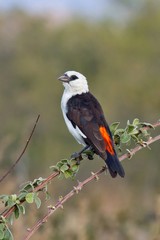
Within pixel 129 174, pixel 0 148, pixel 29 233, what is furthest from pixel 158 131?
pixel 29 233

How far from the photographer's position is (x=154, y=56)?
3647 centimetres

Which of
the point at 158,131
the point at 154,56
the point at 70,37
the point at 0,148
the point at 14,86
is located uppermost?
the point at 70,37

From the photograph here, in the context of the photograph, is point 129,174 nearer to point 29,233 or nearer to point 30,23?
point 30,23

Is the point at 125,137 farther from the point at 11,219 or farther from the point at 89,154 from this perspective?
the point at 89,154

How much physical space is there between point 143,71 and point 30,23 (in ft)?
28.9

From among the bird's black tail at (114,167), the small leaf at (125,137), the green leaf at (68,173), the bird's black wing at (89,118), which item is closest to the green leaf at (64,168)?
the green leaf at (68,173)

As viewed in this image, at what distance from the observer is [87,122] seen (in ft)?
18.9

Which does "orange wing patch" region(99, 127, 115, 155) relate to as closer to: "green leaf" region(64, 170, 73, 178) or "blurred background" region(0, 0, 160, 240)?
"green leaf" region(64, 170, 73, 178)

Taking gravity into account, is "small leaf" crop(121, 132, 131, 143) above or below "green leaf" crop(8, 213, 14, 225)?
above

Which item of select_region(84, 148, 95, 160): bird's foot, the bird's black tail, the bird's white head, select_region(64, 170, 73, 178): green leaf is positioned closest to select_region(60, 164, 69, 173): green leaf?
select_region(64, 170, 73, 178): green leaf

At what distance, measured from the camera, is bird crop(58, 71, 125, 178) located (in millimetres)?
5203

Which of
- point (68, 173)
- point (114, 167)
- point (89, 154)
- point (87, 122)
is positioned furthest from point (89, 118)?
point (68, 173)

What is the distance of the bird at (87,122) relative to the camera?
520 cm

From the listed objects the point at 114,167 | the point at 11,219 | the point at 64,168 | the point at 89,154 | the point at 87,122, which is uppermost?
the point at 87,122
